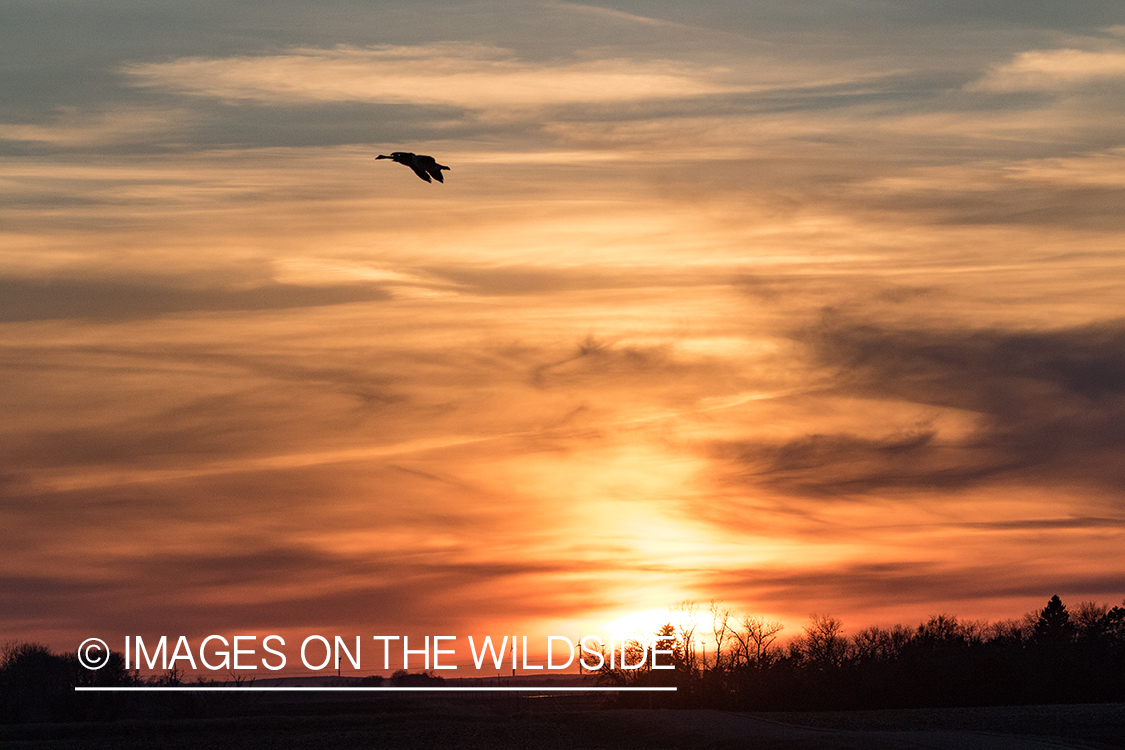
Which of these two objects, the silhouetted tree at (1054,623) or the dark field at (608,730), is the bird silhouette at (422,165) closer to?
the dark field at (608,730)

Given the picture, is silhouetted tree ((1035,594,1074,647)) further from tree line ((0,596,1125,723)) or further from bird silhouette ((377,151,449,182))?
bird silhouette ((377,151,449,182))

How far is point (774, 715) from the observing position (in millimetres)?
80625

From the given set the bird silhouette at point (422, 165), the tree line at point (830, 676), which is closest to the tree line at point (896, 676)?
the tree line at point (830, 676)

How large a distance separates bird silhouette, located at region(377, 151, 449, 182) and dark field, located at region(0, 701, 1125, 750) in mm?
31094

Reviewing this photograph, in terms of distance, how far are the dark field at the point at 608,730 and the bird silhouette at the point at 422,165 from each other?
31.1 meters

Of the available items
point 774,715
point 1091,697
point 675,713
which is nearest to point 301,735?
point 675,713

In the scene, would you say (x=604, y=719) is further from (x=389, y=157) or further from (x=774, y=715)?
(x=389, y=157)

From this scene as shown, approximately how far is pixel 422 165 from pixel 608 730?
2150 inches

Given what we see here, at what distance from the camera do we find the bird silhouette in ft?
108

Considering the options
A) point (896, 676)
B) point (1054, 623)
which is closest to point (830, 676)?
point (896, 676)

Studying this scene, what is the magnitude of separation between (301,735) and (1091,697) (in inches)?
2435

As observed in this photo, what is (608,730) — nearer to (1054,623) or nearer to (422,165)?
(422,165)

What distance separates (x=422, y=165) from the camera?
109 ft

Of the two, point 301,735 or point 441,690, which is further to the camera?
point 441,690
